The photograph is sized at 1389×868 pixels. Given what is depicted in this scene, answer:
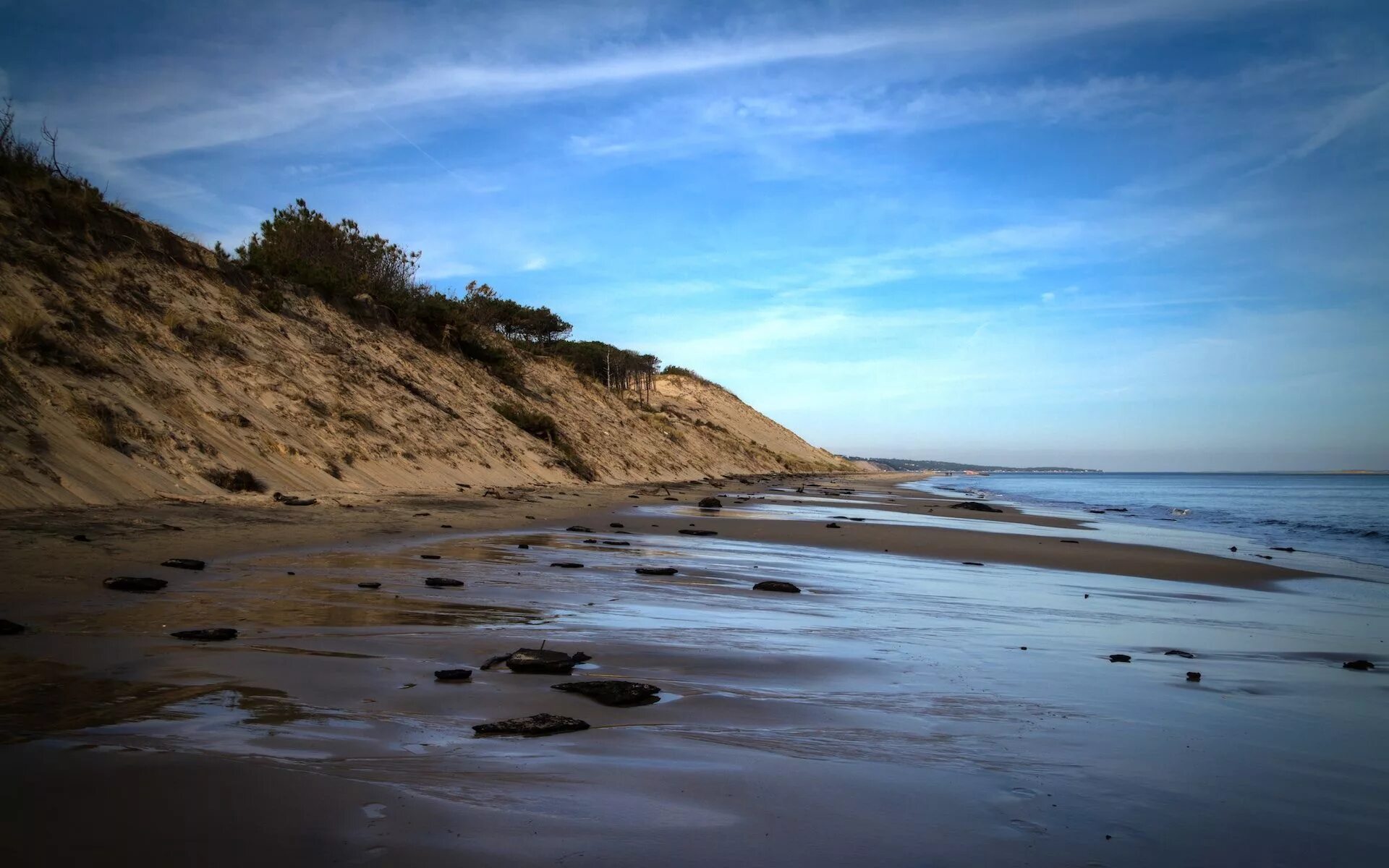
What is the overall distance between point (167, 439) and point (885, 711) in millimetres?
11764

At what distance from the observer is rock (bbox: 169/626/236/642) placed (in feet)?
13.2

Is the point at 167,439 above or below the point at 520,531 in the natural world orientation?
above

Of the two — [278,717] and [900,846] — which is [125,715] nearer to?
[278,717]

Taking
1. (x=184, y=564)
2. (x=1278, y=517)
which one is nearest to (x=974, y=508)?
(x=1278, y=517)

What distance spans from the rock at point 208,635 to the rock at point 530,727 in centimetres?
191

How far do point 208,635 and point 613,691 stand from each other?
216 cm

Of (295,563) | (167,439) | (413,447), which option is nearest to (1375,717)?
(295,563)

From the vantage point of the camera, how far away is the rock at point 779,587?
727 cm

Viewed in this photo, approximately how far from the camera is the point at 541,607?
579cm

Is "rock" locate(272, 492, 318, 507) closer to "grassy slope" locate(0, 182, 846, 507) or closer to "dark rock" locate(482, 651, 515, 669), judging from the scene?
Answer: "grassy slope" locate(0, 182, 846, 507)

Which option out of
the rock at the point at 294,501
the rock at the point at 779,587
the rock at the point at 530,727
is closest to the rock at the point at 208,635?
the rock at the point at 530,727

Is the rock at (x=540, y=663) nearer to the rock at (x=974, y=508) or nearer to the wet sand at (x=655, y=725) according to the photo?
the wet sand at (x=655, y=725)

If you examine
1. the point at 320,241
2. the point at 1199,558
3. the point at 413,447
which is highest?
the point at 320,241

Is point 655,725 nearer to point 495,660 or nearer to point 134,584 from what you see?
point 495,660
